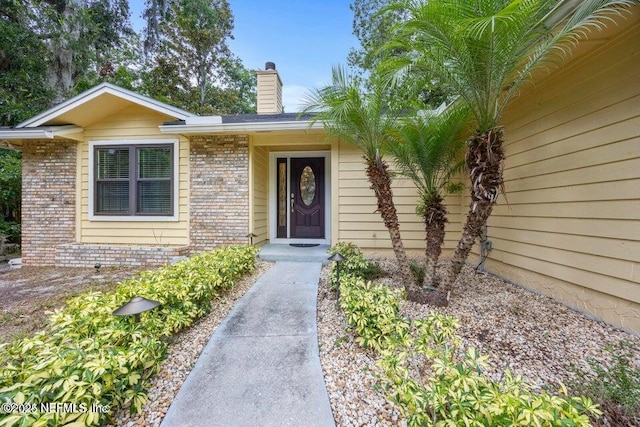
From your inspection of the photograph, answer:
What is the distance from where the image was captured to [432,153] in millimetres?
3584

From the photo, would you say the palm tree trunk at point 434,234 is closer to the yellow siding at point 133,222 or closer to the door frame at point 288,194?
the door frame at point 288,194

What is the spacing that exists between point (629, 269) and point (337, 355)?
2746 mm

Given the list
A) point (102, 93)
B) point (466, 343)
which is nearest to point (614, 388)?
point (466, 343)

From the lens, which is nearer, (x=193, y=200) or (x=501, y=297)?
(x=501, y=297)

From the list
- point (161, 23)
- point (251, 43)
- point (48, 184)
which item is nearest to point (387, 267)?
point (48, 184)

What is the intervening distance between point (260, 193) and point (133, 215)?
8.55 ft

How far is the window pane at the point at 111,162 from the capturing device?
6016mm

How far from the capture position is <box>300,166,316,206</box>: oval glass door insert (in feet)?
22.6

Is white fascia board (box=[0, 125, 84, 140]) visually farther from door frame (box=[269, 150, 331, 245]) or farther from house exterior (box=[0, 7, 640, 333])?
door frame (box=[269, 150, 331, 245])

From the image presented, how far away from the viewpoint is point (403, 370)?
161cm

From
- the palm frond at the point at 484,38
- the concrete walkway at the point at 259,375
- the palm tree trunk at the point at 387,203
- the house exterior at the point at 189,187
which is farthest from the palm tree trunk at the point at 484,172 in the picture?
the concrete walkway at the point at 259,375

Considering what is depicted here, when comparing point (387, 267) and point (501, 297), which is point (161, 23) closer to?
point (387, 267)

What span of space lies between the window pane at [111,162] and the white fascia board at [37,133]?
0.63 meters

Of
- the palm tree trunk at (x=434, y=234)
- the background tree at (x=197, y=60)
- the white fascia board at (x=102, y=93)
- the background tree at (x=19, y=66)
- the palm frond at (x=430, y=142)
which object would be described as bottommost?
the palm tree trunk at (x=434, y=234)
